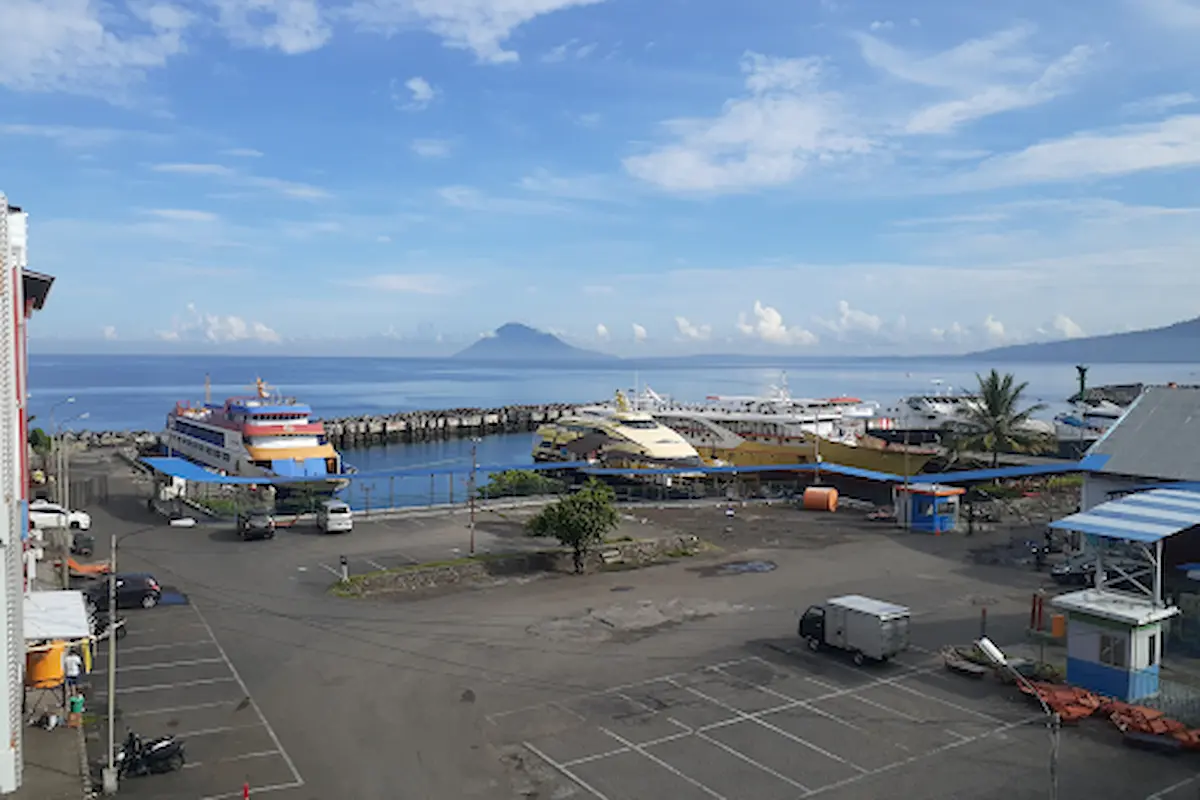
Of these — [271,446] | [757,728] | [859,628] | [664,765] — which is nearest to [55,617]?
[664,765]

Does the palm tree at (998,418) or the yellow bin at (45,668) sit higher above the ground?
the palm tree at (998,418)

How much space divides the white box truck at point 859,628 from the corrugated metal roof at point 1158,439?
1242cm

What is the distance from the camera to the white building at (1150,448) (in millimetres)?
26219

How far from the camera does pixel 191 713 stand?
1603cm

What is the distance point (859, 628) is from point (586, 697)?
599 cm

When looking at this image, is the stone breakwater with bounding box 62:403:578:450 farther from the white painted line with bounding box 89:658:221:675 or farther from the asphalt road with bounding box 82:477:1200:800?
the white painted line with bounding box 89:658:221:675

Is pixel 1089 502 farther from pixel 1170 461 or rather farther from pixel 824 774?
pixel 824 774

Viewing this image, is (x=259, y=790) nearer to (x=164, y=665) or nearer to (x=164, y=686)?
(x=164, y=686)

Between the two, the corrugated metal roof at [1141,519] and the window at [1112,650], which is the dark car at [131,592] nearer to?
the corrugated metal roof at [1141,519]

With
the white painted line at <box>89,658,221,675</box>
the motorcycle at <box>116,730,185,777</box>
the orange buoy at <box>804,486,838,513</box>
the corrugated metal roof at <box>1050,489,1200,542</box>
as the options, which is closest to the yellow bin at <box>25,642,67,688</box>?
the white painted line at <box>89,658,221,675</box>

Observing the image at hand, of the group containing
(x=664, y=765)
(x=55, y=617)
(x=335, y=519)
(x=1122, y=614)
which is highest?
(x=1122, y=614)

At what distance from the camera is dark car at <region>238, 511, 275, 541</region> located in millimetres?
30984

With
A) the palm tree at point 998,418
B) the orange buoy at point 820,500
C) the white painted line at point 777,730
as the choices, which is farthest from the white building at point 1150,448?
the white painted line at point 777,730

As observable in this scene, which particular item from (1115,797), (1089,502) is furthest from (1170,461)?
(1115,797)
